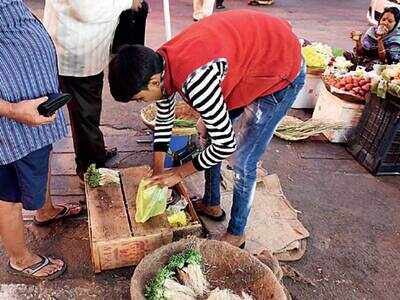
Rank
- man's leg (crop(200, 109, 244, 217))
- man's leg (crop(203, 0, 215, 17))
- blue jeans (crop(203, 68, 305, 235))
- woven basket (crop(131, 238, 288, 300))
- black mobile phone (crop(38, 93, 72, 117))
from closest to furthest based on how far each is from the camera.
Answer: black mobile phone (crop(38, 93, 72, 117)) → woven basket (crop(131, 238, 288, 300)) → blue jeans (crop(203, 68, 305, 235)) → man's leg (crop(200, 109, 244, 217)) → man's leg (crop(203, 0, 215, 17))

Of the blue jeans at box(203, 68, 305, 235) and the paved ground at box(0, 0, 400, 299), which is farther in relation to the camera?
the paved ground at box(0, 0, 400, 299)

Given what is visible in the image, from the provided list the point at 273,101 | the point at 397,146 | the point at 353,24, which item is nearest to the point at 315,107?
the point at 397,146

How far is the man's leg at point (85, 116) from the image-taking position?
2682mm

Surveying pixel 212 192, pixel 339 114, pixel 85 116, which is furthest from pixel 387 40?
pixel 85 116

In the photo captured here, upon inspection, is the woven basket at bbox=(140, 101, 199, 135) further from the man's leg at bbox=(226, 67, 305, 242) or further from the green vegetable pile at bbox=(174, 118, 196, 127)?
the man's leg at bbox=(226, 67, 305, 242)

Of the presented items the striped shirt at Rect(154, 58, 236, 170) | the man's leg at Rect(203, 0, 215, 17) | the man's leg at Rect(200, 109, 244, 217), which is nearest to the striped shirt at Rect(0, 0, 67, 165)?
the striped shirt at Rect(154, 58, 236, 170)

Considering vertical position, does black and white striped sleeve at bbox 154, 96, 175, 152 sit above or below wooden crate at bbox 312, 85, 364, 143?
above

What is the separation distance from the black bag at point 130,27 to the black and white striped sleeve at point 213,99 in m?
1.08

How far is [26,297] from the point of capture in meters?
2.27

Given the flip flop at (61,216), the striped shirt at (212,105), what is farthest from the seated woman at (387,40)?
the flip flop at (61,216)

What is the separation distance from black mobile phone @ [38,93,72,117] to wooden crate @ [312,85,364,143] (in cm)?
280

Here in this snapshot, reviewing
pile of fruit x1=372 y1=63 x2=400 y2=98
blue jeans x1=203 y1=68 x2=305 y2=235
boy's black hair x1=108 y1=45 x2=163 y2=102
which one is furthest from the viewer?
pile of fruit x1=372 y1=63 x2=400 y2=98

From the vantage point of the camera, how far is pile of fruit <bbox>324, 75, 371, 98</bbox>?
3795 millimetres

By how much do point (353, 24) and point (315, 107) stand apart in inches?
184
